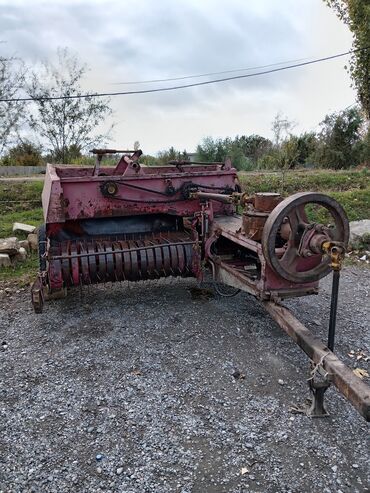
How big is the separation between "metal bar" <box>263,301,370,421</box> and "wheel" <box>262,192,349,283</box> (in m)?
0.30

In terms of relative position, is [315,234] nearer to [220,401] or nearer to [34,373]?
[220,401]

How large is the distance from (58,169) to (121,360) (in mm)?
2663

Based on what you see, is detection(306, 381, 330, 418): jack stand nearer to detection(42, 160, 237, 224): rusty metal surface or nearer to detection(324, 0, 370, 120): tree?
detection(42, 160, 237, 224): rusty metal surface

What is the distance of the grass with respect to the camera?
26.5 ft

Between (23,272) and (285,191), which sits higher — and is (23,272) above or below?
below

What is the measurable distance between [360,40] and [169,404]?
53.7 feet

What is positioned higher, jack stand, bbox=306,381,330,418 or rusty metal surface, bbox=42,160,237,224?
rusty metal surface, bbox=42,160,237,224

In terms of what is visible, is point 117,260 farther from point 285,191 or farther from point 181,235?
point 285,191

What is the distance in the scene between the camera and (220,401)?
2867mm

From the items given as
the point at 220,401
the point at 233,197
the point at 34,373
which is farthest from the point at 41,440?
the point at 233,197

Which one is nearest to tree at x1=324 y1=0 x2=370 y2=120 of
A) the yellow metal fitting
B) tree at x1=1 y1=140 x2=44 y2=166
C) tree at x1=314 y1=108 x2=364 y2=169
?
tree at x1=314 y1=108 x2=364 y2=169

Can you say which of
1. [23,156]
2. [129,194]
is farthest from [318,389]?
[23,156]

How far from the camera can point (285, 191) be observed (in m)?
9.70

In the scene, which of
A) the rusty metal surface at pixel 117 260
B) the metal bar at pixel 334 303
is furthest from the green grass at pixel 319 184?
the metal bar at pixel 334 303
